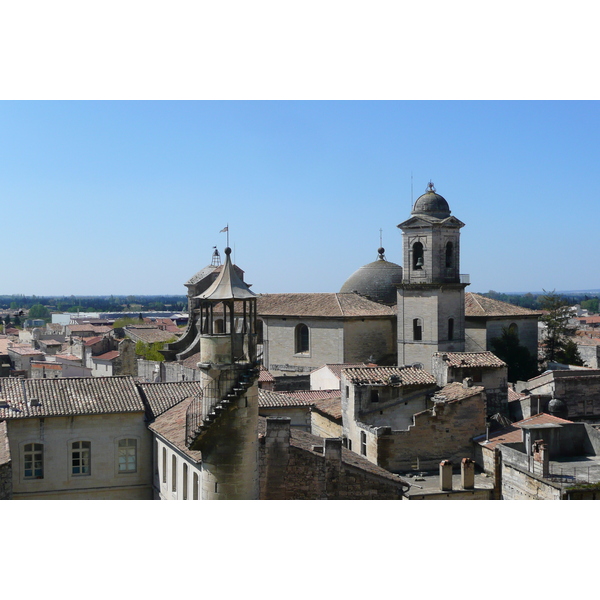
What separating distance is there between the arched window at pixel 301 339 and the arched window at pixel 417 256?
7.12m

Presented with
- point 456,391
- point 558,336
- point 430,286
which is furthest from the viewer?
point 558,336

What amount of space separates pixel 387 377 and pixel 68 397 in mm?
10850

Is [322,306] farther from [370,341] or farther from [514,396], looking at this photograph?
[514,396]

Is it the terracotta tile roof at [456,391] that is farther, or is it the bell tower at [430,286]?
the bell tower at [430,286]

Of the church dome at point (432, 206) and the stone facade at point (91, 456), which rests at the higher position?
the church dome at point (432, 206)

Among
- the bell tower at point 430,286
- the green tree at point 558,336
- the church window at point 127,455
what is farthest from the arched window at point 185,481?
the green tree at point 558,336

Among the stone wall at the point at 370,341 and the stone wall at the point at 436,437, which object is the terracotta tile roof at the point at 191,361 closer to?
the stone wall at the point at 370,341

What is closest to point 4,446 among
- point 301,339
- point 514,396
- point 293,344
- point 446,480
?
point 446,480

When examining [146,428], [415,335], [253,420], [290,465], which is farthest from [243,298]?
[415,335]

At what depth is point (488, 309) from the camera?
39.6 metres

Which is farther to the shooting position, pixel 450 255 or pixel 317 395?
pixel 450 255

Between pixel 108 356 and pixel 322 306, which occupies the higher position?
pixel 322 306

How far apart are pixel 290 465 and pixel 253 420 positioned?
3.05 metres

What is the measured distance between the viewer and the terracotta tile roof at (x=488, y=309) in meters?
39.2
